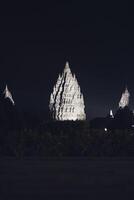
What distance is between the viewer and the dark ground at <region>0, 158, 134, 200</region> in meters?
38.3

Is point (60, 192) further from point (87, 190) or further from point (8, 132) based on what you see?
point (8, 132)

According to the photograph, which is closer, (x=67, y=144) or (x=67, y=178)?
(x=67, y=178)

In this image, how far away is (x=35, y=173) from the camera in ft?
160

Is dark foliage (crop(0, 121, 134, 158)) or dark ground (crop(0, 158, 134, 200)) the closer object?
dark ground (crop(0, 158, 134, 200))

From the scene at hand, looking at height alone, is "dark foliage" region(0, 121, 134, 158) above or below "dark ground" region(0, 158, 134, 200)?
above

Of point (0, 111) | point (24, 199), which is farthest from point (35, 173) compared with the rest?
point (0, 111)

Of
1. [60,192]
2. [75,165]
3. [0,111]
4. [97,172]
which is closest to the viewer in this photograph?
[60,192]

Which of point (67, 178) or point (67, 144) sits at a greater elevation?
point (67, 144)

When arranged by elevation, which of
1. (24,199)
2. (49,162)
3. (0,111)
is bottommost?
(24,199)

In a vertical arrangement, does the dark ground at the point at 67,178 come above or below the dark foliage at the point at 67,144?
below

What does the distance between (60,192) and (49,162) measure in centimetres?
1703

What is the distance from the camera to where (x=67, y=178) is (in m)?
45.8

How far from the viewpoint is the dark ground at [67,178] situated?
3828 cm

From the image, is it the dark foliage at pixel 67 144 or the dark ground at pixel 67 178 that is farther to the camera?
the dark foliage at pixel 67 144
